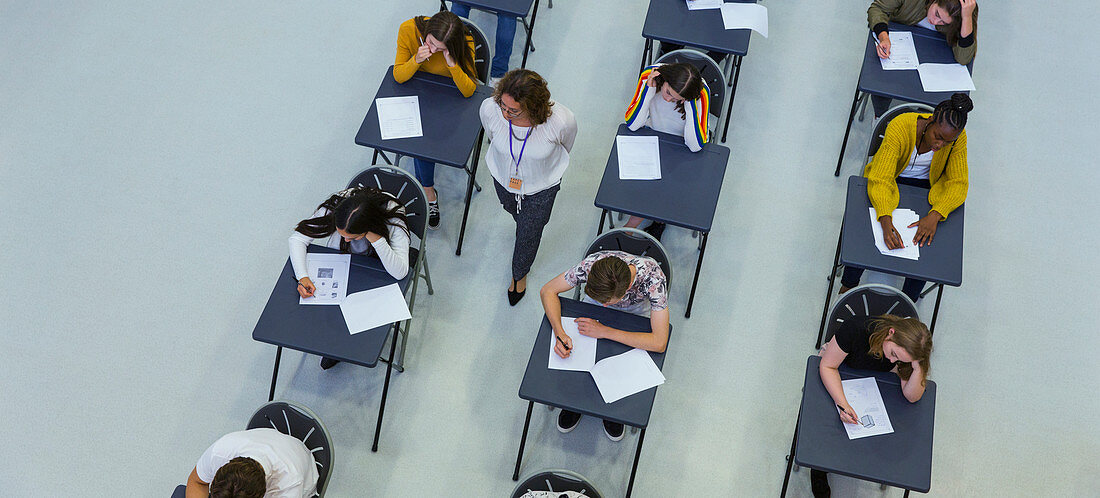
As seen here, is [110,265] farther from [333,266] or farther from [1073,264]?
[1073,264]

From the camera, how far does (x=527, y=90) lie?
3.65 metres

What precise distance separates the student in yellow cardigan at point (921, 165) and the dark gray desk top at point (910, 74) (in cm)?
46

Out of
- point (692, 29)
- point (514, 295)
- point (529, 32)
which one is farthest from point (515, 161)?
point (529, 32)

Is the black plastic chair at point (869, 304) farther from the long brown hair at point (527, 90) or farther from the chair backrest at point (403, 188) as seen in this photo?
the chair backrest at point (403, 188)

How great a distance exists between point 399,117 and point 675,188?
1.38m

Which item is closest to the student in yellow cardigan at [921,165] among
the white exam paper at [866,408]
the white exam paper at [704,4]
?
the white exam paper at [866,408]

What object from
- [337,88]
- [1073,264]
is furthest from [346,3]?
[1073,264]

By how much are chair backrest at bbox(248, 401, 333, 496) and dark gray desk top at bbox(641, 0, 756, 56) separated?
2628mm

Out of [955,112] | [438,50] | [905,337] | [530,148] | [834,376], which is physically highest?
[955,112]

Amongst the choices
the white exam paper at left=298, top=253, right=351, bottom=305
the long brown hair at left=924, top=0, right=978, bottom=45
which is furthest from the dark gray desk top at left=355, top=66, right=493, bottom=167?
the long brown hair at left=924, top=0, right=978, bottom=45

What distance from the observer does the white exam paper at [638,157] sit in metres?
4.21

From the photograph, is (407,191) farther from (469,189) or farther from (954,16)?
(954,16)

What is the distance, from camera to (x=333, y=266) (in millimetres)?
3850

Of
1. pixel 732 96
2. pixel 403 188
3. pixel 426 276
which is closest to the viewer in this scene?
pixel 403 188
